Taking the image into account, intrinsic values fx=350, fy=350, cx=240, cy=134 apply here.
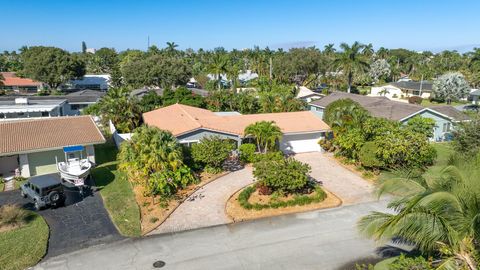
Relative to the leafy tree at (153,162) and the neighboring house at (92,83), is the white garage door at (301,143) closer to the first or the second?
the leafy tree at (153,162)

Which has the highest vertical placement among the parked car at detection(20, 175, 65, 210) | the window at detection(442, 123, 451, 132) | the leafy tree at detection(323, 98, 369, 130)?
the leafy tree at detection(323, 98, 369, 130)

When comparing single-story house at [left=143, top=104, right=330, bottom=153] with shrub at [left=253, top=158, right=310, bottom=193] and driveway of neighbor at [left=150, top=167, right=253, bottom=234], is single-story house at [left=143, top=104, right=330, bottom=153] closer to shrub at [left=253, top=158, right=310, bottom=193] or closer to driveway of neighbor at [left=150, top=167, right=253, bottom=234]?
driveway of neighbor at [left=150, top=167, right=253, bottom=234]

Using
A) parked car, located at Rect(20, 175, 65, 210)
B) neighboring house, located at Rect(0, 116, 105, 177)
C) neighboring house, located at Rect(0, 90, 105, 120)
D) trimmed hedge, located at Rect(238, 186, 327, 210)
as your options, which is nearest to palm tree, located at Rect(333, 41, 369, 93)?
neighboring house, located at Rect(0, 90, 105, 120)

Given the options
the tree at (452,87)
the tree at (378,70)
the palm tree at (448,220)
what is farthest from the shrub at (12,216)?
the tree at (378,70)

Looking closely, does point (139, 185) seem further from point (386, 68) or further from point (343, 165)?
point (386, 68)

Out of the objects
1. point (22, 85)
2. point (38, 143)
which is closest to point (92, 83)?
Result: point (22, 85)

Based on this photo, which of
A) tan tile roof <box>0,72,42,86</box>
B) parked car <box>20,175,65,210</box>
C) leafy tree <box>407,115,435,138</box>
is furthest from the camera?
tan tile roof <box>0,72,42,86</box>

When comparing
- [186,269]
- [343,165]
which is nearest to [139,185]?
[186,269]

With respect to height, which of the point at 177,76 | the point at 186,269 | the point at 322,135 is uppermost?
the point at 177,76
